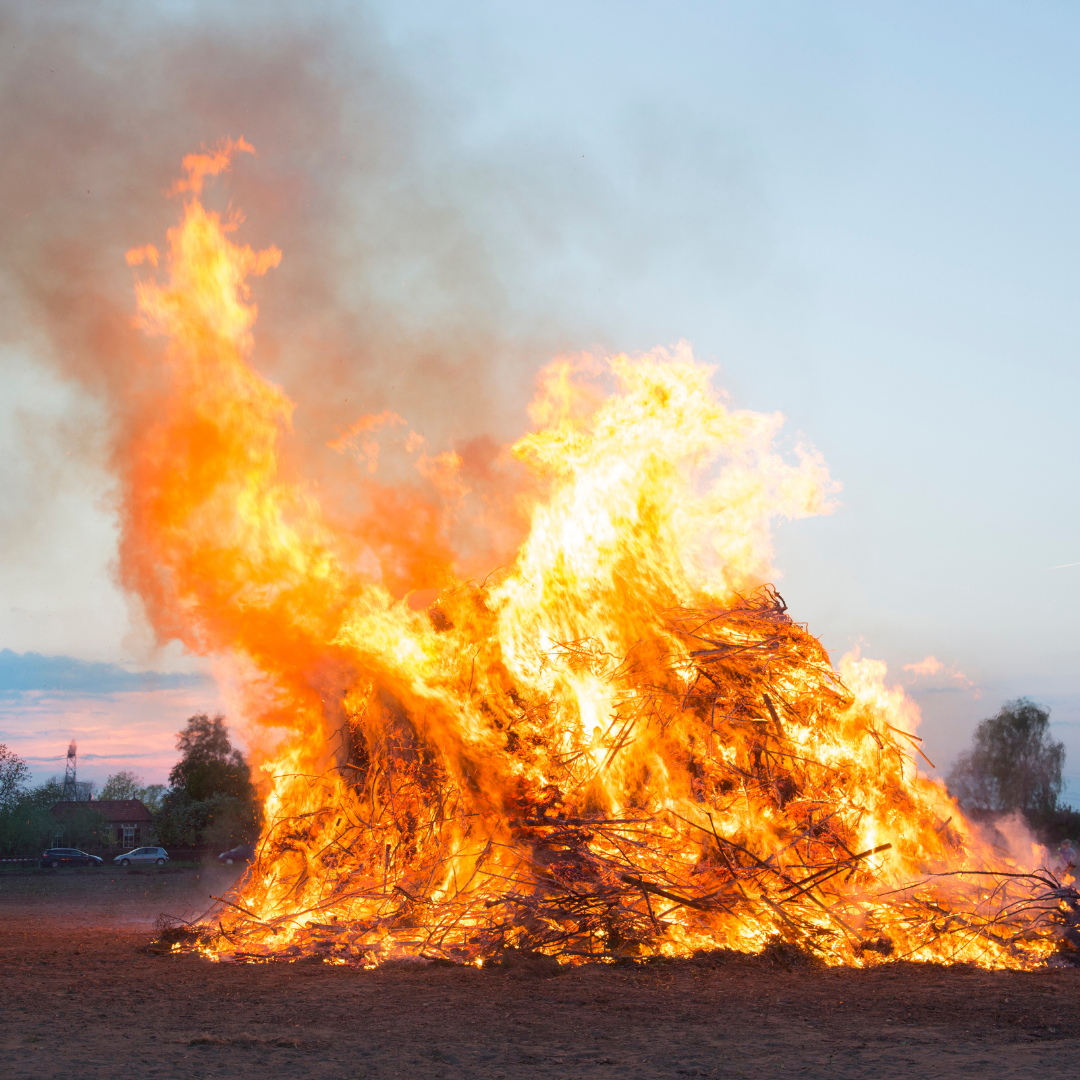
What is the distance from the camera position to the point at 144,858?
34531mm

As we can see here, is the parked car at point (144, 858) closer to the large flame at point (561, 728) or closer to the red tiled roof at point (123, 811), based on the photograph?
the large flame at point (561, 728)

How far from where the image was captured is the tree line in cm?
4056

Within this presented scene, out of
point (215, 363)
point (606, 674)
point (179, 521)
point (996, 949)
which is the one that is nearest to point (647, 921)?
point (606, 674)

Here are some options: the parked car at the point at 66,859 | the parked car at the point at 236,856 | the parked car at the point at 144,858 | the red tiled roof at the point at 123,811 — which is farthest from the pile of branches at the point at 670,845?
the red tiled roof at the point at 123,811

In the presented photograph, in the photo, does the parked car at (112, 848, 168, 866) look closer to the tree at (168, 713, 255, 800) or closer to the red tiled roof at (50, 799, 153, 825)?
the tree at (168, 713, 255, 800)

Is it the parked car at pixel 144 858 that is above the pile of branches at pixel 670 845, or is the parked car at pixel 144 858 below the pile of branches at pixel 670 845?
below

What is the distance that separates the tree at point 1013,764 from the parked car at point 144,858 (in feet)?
114

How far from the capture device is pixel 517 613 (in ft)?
38.8

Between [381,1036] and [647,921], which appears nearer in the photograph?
[381,1036]

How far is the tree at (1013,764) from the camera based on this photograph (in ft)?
Result: 137

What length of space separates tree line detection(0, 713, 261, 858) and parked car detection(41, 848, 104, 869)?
18.1 feet

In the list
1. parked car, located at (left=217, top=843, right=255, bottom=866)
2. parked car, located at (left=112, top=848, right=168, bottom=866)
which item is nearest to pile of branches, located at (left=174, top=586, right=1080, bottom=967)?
parked car, located at (left=217, top=843, right=255, bottom=866)

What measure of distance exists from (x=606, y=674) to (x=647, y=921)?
3068mm

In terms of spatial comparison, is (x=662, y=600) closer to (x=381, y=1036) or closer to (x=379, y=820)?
(x=379, y=820)
